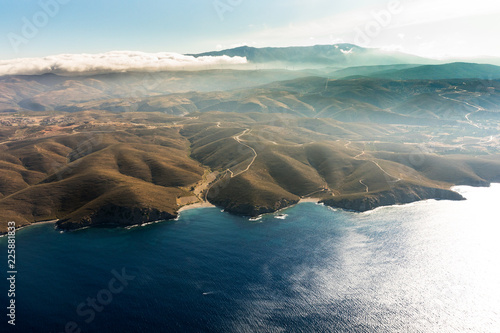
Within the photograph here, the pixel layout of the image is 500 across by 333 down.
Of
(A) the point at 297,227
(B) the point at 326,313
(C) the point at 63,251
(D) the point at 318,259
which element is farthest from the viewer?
(A) the point at 297,227

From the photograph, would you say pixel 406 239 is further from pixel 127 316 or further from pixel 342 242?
pixel 127 316

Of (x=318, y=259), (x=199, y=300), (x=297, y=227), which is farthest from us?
(x=297, y=227)

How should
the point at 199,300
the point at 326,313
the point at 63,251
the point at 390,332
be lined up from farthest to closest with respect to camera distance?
the point at 63,251 → the point at 199,300 → the point at 326,313 → the point at 390,332

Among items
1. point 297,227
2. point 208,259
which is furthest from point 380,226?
point 208,259

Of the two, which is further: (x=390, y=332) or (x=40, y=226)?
(x=40, y=226)

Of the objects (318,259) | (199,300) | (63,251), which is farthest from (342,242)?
(63,251)

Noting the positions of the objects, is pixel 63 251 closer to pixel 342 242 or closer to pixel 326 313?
pixel 326 313
